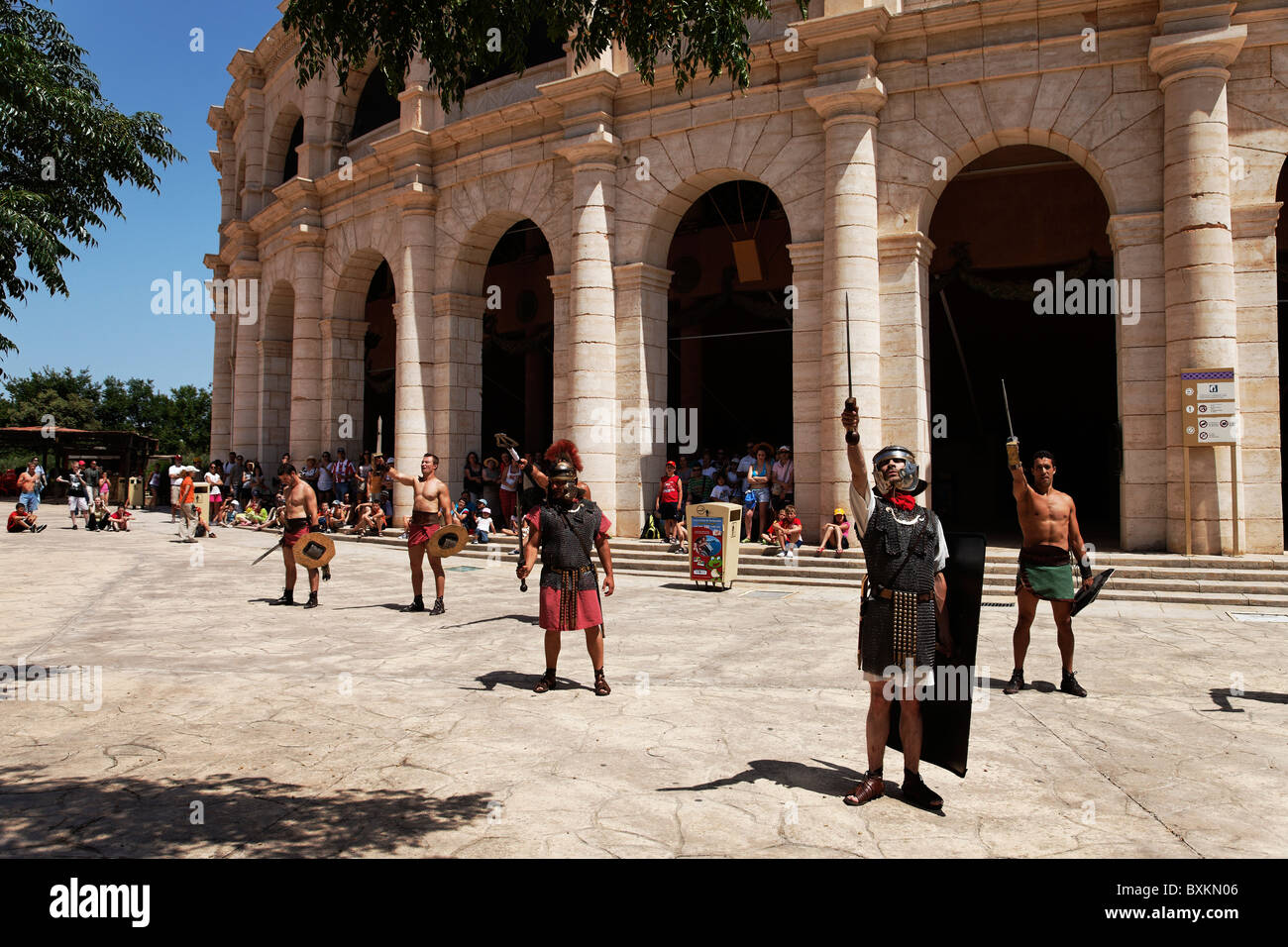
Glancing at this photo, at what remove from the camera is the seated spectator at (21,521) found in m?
21.8

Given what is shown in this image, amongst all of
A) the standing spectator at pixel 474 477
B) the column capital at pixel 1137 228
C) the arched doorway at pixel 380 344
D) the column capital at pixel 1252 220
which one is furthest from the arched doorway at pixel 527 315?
the column capital at pixel 1252 220

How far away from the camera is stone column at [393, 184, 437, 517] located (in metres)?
18.5

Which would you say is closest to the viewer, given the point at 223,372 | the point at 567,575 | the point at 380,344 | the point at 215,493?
the point at 567,575

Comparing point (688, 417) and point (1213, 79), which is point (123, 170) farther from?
point (1213, 79)

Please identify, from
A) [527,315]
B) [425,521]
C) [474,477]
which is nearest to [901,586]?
[425,521]

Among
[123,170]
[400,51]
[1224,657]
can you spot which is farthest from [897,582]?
[123,170]

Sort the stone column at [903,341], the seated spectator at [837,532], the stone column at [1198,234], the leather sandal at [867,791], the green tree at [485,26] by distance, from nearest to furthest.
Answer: the leather sandal at [867,791] → the green tree at [485,26] → the stone column at [1198,234] → the seated spectator at [837,532] → the stone column at [903,341]

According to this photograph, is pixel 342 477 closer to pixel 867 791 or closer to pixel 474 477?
pixel 474 477

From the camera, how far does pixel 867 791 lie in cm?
440

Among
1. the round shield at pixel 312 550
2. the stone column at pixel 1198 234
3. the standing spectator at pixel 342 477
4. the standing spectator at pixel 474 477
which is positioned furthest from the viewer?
the standing spectator at pixel 342 477

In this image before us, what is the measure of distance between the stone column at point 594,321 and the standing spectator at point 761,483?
2505 mm

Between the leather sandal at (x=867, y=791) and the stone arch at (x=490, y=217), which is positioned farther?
the stone arch at (x=490, y=217)

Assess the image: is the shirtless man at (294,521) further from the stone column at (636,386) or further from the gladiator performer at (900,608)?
the gladiator performer at (900,608)

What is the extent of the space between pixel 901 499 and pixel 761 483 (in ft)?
32.9
